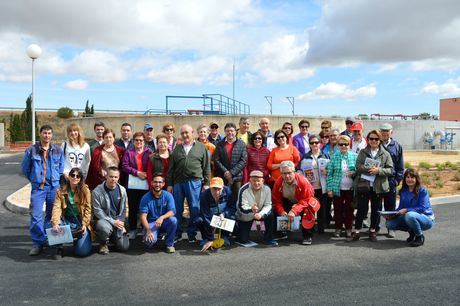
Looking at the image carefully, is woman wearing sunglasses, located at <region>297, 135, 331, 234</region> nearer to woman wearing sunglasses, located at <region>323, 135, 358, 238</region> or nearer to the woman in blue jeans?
woman wearing sunglasses, located at <region>323, 135, 358, 238</region>

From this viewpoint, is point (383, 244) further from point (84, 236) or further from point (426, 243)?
point (84, 236)

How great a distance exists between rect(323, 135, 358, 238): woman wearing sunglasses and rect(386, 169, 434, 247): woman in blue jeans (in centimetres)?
69

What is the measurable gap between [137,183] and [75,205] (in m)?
1.07

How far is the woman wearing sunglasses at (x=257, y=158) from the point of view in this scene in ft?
23.8

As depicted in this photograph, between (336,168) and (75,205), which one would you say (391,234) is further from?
(75,205)

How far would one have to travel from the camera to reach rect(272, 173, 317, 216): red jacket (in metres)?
6.58

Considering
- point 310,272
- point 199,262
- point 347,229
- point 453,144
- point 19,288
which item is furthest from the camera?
point 453,144

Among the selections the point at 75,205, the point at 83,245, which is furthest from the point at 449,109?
the point at 83,245

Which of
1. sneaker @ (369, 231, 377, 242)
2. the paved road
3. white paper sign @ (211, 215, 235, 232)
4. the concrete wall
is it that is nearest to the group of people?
sneaker @ (369, 231, 377, 242)

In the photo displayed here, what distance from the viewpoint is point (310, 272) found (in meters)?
5.12

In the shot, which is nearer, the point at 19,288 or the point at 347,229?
the point at 19,288

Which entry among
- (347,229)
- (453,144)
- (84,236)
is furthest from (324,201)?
(453,144)

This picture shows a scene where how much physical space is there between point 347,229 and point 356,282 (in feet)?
7.59

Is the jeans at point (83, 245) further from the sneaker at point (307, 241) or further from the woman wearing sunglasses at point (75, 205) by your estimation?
the sneaker at point (307, 241)
